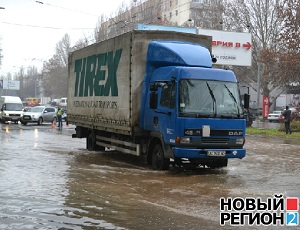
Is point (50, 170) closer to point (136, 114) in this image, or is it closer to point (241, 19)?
point (136, 114)

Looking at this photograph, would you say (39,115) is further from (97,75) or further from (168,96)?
(168,96)

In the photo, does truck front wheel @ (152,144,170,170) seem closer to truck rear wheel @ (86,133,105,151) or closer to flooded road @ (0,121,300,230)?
flooded road @ (0,121,300,230)

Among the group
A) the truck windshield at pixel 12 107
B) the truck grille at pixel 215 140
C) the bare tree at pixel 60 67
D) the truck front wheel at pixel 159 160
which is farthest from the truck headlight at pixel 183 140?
the bare tree at pixel 60 67

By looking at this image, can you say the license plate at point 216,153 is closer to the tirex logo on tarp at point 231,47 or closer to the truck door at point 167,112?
the truck door at point 167,112

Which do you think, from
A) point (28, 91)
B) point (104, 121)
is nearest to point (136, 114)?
point (104, 121)

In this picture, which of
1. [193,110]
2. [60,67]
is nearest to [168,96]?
[193,110]

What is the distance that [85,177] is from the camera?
1176cm

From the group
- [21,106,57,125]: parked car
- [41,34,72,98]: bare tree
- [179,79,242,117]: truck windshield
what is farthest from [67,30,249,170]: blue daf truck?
[41,34,72,98]: bare tree

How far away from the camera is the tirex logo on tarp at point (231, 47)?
141 feet

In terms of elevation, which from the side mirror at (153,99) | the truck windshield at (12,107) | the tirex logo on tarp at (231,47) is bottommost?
the truck windshield at (12,107)

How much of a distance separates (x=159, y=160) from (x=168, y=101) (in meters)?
1.77

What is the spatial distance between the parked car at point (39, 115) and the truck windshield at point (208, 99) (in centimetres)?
2859

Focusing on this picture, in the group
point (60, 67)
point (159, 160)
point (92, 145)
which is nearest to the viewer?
point (159, 160)

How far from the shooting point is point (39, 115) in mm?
39469
